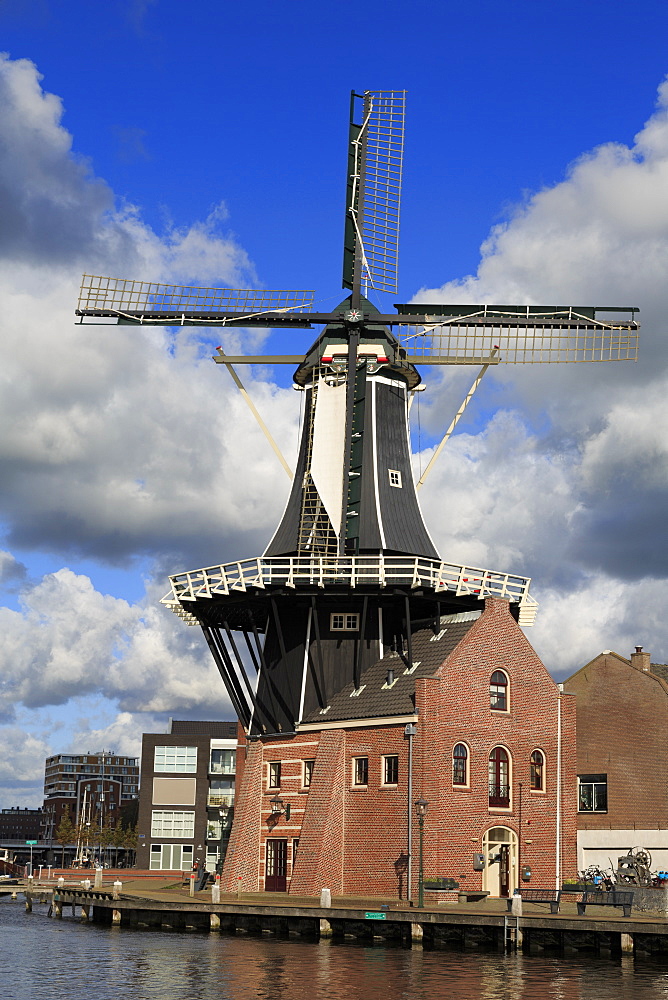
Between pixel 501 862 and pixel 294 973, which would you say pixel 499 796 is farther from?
pixel 294 973

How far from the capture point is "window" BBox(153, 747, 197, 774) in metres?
91.4

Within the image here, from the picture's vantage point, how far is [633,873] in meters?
51.1

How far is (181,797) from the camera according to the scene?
90.8m

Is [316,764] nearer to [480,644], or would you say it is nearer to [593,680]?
[480,644]

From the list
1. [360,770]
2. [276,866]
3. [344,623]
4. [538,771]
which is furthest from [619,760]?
[276,866]

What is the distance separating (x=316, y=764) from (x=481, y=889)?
7.81m

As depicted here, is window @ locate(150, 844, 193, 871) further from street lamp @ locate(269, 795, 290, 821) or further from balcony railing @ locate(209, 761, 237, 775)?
street lamp @ locate(269, 795, 290, 821)

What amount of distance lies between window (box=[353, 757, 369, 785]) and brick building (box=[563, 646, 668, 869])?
16.3m

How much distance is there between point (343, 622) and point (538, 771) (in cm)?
991

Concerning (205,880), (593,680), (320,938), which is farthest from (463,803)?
(593,680)

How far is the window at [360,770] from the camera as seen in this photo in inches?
1903

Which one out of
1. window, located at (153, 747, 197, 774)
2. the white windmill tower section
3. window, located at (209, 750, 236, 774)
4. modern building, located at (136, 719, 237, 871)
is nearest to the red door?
the white windmill tower section

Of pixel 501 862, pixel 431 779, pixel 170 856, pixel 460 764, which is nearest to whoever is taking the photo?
pixel 431 779

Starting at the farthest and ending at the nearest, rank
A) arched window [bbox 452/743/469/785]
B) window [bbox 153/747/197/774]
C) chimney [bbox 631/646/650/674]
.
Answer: window [bbox 153/747/197/774] < chimney [bbox 631/646/650/674] < arched window [bbox 452/743/469/785]
